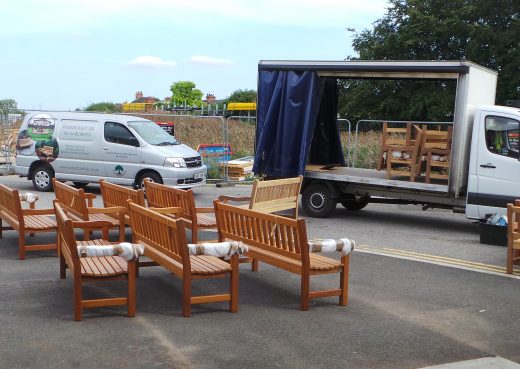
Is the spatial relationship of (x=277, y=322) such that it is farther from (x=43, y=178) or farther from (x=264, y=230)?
(x=43, y=178)

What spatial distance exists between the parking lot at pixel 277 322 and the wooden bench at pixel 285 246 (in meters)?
0.26

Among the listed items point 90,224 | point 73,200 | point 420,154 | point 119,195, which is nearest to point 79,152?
point 119,195

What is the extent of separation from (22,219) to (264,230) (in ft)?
11.5

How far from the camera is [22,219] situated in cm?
845

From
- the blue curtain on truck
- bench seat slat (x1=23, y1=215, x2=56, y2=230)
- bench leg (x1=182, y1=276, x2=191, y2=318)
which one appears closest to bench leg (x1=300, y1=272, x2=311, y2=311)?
bench leg (x1=182, y1=276, x2=191, y2=318)

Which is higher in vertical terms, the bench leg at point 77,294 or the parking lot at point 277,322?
the bench leg at point 77,294

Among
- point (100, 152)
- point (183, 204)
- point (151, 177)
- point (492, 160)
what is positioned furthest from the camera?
point (100, 152)

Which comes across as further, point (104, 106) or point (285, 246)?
point (104, 106)

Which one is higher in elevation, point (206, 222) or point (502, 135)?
point (502, 135)

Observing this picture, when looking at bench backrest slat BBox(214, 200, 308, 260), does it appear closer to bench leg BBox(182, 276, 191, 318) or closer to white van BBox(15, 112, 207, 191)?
bench leg BBox(182, 276, 191, 318)

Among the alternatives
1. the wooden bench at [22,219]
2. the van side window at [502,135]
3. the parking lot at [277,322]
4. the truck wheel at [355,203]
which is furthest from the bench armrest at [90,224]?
the truck wheel at [355,203]

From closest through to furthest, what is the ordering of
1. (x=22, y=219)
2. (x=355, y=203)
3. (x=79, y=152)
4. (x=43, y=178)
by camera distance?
(x=22, y=219) < (x=355, y=203) < (x=79, y=152) < (x=43, y=178)

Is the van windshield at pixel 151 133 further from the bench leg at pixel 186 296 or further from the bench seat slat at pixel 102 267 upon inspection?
the bench leg at pixel 186 296

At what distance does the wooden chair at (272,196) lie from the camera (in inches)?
373
